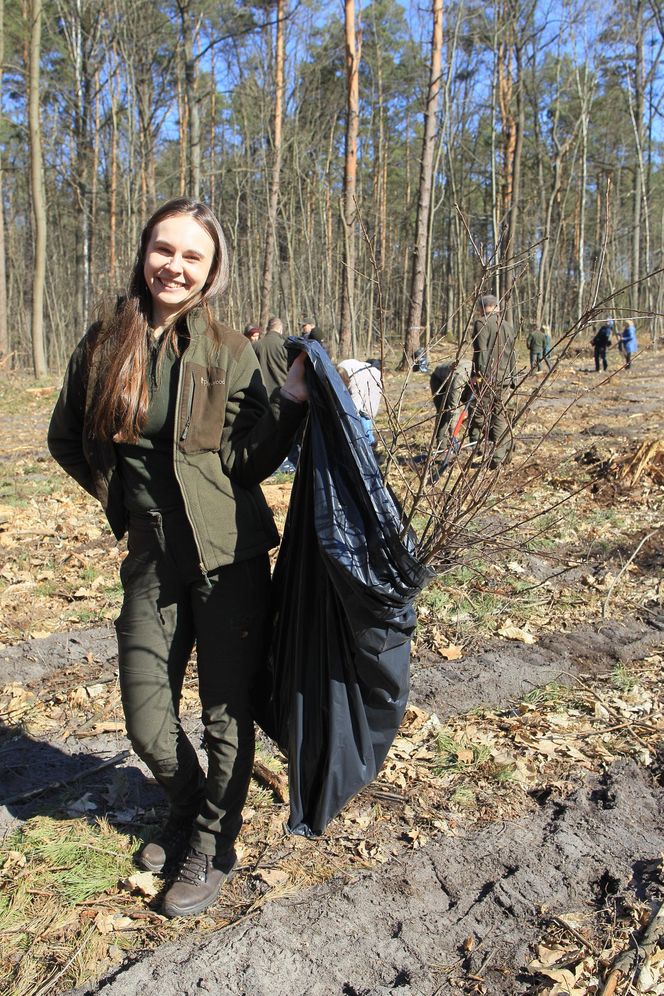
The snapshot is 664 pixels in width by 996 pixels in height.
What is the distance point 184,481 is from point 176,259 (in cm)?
62

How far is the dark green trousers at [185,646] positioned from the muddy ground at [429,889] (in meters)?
0.37

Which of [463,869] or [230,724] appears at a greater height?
[230,724]

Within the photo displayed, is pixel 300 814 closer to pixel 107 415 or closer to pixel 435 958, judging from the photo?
pixel 435 958

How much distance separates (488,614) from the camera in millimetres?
4703

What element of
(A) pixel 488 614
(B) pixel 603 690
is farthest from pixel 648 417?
(B) pixel 603 690

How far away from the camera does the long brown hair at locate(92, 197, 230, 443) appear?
2051 millimetres

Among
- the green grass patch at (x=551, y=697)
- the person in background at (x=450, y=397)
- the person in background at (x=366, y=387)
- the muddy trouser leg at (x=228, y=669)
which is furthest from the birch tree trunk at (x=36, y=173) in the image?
the muddy trouser leg at (x=228, y=669)

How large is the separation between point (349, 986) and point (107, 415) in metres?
1.71

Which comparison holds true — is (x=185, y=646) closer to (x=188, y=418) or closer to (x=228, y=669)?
(x=228, y=669)

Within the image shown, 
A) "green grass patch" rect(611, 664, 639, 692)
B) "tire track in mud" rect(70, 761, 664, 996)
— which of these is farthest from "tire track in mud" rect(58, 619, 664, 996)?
"green grass patch" rect(611, 664, 639, 692)

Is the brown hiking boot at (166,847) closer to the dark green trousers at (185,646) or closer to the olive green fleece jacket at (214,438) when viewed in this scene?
the dark green trousers at (185,646)

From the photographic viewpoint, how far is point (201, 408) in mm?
2078

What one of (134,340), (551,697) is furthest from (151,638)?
(551,697)

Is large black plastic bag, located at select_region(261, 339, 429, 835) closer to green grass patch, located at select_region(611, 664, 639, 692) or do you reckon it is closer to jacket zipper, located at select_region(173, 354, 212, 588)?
jacket zipper, located at select_region(173, 354, 212, 588)
